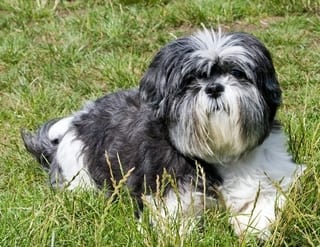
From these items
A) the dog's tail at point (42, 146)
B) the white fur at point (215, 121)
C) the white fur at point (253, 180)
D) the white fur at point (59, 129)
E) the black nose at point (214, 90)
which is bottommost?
the dog's tail at point (42, 146)

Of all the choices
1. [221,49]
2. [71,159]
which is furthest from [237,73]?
[71,159]

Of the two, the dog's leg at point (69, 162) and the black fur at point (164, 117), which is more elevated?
the black fur at point (164, 117)

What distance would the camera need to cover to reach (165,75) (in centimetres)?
429

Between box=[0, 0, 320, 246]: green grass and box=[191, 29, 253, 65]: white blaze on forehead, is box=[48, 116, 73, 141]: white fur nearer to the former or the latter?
box=[0, 0, 320, 246]: green grass

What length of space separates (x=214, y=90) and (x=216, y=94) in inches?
0.8

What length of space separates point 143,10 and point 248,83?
385 cm

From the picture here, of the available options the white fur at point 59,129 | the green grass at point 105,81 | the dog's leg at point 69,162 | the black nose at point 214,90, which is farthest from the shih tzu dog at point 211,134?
the white fur at point 59,129

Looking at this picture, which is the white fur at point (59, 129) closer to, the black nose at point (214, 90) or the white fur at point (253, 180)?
the white fur at point (253, 180)

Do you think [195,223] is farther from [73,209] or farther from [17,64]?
[17,64]

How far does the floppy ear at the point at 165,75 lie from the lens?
13.9 ft

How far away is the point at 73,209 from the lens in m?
4.29

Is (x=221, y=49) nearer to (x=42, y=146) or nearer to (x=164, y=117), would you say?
(x=164, y=117)

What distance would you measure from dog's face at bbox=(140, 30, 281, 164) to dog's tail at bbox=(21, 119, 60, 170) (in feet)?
4.36

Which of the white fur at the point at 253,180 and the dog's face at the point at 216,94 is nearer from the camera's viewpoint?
the dog's face at the point at 216,94
